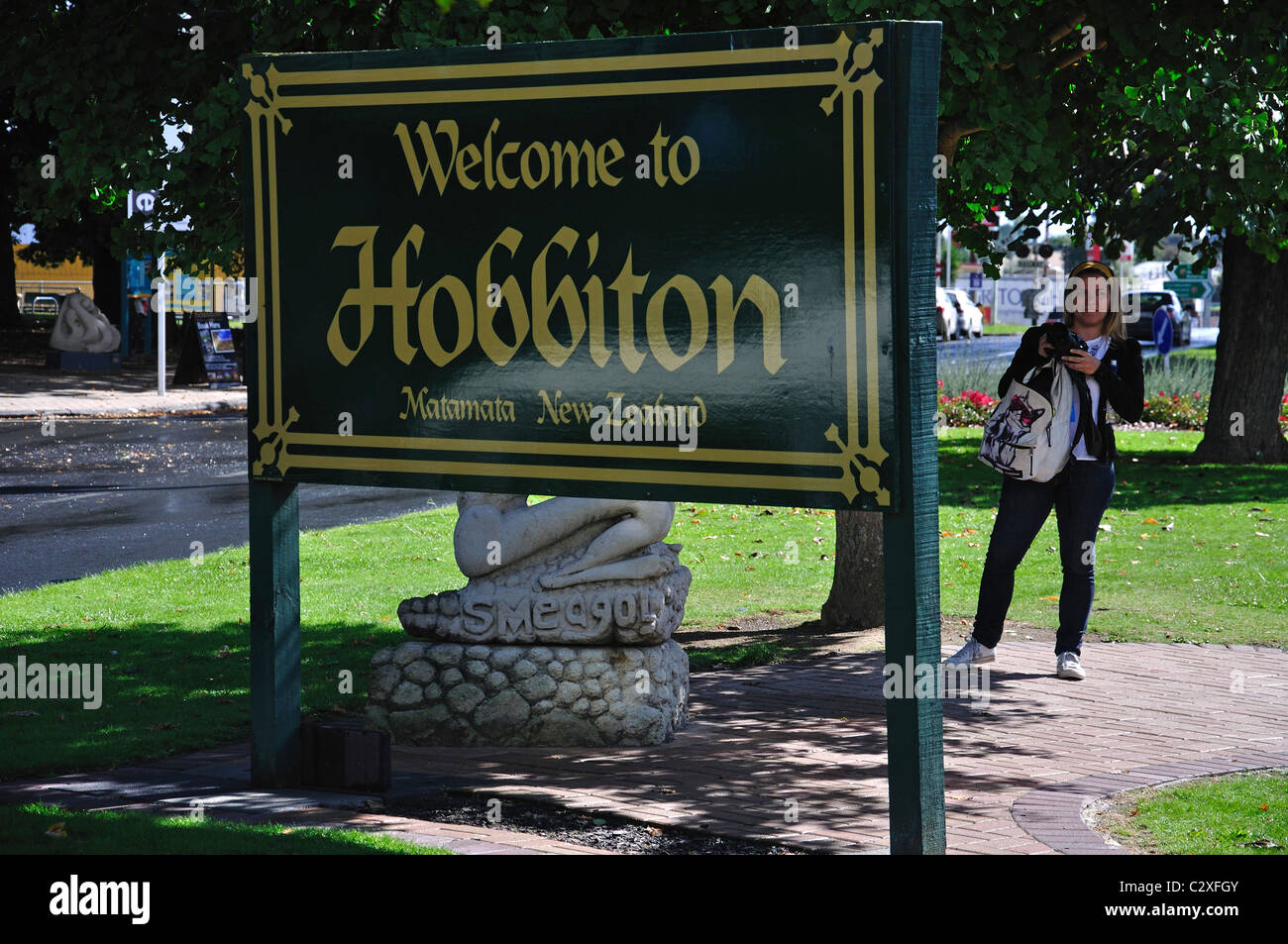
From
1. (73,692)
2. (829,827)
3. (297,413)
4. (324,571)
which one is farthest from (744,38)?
(324,571)

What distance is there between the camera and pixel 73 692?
25.7ft

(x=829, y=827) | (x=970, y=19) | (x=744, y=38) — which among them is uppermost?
(x=970, y=19)

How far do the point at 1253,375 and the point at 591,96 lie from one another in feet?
49.5

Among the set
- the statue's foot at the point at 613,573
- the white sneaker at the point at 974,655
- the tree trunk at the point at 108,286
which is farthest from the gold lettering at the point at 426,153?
the tree trunk at the point at 108,286

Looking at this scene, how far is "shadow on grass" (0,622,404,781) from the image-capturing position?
675 cm

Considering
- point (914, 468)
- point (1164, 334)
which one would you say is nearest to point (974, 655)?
point (914, 468)

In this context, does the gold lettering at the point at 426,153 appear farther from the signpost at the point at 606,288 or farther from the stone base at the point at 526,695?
the stone base at the point at 526,695

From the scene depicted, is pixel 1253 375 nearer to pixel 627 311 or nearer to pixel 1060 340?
pixel 1060 340

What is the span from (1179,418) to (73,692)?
65.1 ft

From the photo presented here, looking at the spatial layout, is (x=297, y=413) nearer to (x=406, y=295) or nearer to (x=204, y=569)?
(x=406, y=295)

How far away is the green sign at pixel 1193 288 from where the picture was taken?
33500mm

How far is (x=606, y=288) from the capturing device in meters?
5.46

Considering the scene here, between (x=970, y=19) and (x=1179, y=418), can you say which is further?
(x=1179, y=418)

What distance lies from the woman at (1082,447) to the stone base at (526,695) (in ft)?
6.71
